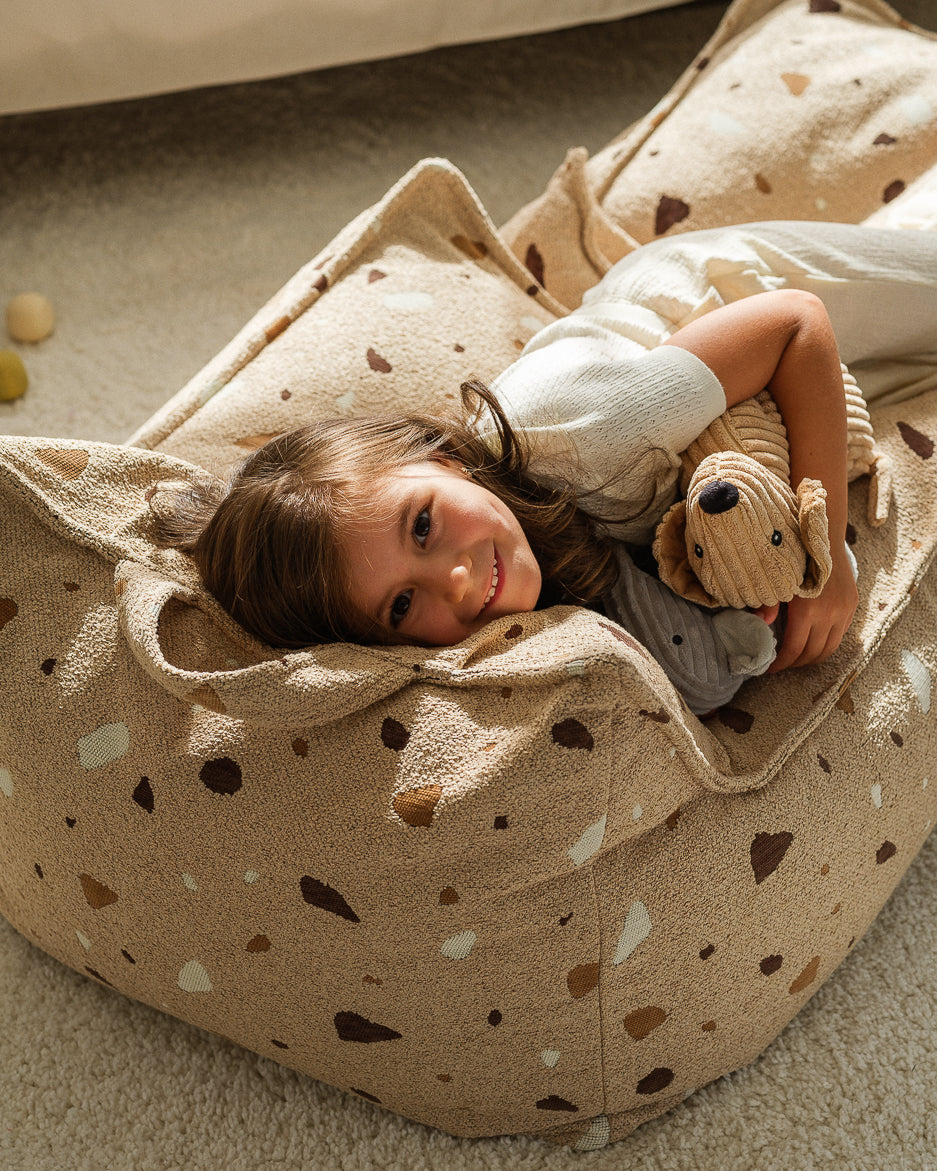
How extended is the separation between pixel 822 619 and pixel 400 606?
0.37 m

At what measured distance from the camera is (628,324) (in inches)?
42.4

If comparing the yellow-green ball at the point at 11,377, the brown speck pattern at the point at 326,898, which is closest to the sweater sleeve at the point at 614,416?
the brown speck pattern at the point at 326,898

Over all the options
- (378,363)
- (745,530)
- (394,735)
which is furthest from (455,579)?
(378,363)

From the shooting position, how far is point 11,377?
1520 mm

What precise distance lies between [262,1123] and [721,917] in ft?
1.55

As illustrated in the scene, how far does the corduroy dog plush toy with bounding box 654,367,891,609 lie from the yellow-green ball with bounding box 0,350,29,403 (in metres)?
1.02

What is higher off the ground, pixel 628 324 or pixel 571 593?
pixel 628 324

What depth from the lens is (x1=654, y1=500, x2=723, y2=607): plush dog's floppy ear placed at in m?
0.97

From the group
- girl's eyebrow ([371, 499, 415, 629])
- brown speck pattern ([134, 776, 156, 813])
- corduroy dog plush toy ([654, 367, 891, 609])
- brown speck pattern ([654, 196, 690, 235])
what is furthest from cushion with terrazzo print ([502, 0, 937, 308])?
brown speck pattern ([134, 776, 156, 813])

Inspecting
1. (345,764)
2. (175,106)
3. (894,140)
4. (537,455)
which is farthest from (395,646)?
(175,106)

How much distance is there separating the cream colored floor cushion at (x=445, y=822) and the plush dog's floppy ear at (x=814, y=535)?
9 centimetres

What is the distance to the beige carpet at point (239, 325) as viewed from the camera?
965 millimetres

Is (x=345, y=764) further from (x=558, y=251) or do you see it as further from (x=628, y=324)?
(x=558, y=251)

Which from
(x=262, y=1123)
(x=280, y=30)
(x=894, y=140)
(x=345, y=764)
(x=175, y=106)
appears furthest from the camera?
(x=175, y=106)
